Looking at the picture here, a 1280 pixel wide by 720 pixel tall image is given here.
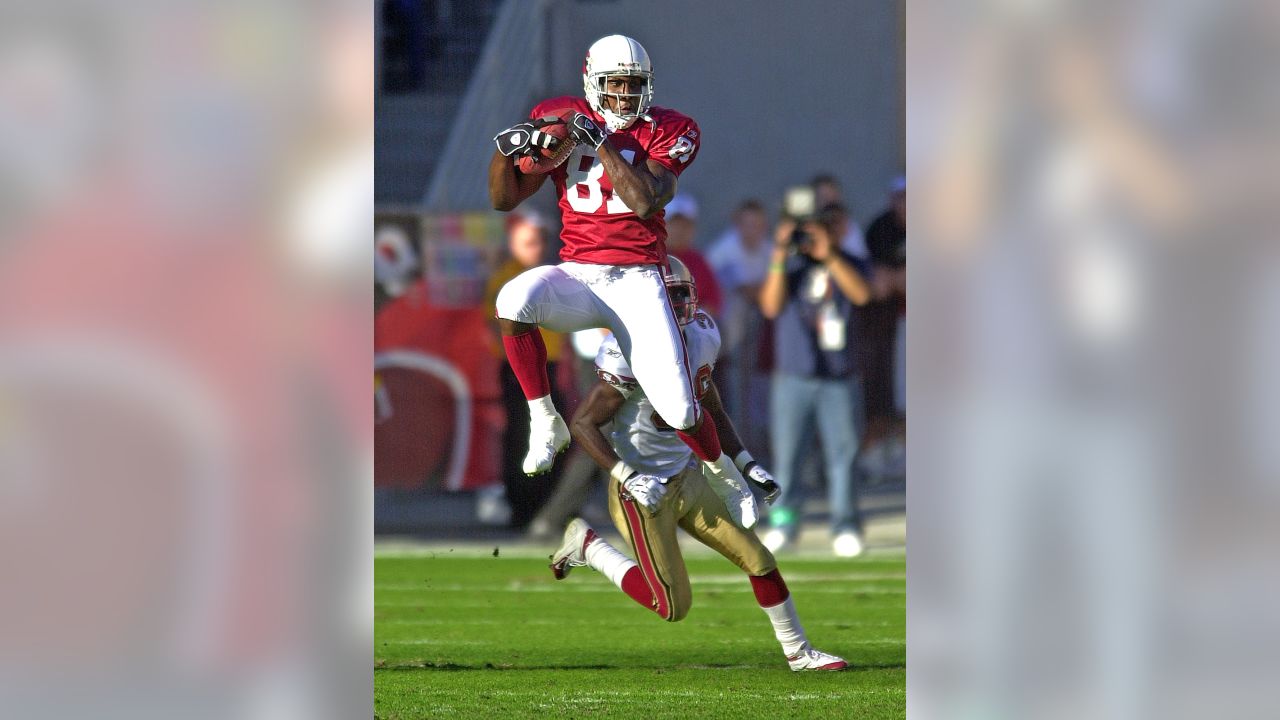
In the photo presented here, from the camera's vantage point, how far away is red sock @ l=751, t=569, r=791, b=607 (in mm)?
5578

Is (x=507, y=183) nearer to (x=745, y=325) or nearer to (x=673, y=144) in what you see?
(x=673, y=144)

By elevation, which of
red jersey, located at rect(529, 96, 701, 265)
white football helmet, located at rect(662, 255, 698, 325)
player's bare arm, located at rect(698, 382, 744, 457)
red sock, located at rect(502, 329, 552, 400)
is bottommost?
player's bare arm, located at rect(698, 382, 744, 457)

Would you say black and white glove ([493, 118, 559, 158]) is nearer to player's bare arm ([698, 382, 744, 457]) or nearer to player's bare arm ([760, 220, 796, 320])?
player's bare arm ([698, 382, 744, 457])

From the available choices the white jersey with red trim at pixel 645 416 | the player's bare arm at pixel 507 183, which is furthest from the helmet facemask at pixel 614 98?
the white jersey with red trim at pixel 645 416

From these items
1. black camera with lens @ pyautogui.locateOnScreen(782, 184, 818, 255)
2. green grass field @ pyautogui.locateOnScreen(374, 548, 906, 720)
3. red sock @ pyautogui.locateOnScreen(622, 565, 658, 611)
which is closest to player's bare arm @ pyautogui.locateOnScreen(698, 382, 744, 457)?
red sock @ pyautogui.locateOnScreen(622, 565, 658, 611)

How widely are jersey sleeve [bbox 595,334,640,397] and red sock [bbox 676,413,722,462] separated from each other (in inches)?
11.7

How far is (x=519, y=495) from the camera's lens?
9828 mm

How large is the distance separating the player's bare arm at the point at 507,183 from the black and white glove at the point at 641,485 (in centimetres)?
99

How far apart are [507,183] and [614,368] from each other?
0.80 m
